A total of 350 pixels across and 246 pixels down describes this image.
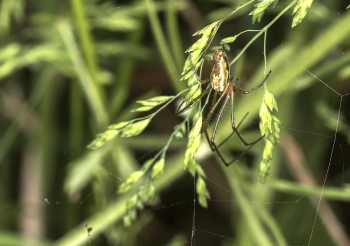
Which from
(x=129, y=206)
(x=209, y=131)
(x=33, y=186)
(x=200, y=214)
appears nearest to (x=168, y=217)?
(x=200, y=214)

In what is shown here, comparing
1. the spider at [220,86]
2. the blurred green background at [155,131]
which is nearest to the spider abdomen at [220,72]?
the spider at [220,86]

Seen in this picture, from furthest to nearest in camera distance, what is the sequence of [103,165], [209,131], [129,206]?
[103,165]
[209,131]
[129,206]

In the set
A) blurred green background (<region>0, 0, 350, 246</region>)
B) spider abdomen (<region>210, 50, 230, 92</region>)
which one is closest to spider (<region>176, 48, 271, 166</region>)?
spider abdomen (<region>210, 50, 230, 92</region>)

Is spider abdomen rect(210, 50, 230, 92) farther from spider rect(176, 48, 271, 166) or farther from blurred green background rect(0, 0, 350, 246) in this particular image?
blurred green background rect(0, 0, 350, 246)

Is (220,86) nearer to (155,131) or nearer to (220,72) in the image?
(220,72)

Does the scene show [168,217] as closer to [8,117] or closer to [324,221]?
[324,221]

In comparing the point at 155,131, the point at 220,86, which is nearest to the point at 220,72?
the point at 220,86

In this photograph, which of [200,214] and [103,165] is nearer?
[103,165]

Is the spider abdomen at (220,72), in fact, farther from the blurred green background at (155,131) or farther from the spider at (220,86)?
the blurred green background at (155,131)

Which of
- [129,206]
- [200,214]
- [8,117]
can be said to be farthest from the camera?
[8,117]
